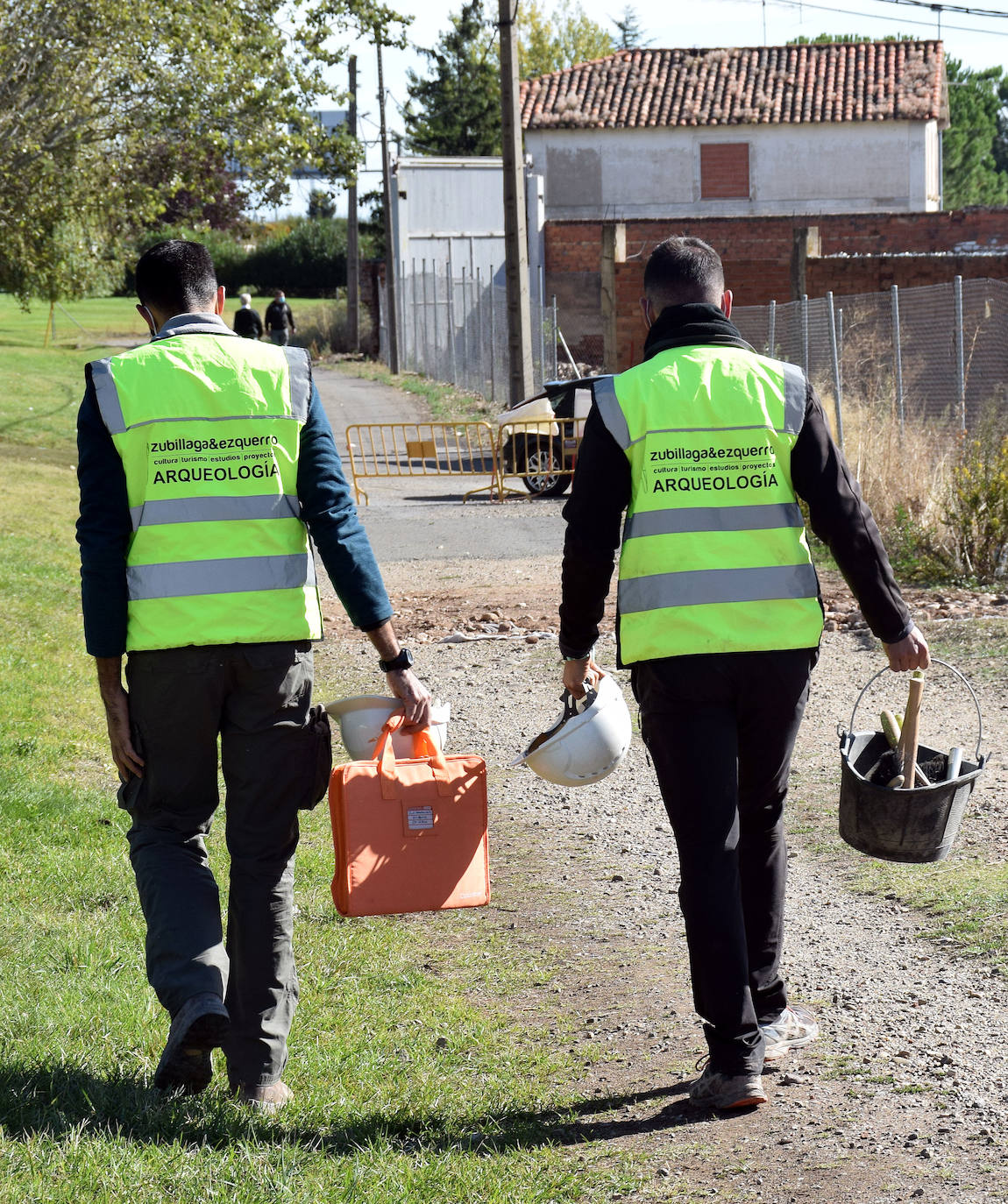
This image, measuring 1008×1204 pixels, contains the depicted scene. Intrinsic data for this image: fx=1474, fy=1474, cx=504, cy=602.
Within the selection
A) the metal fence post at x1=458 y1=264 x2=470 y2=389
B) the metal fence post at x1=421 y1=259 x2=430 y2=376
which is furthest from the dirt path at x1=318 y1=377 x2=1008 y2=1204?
the metal fence post at x1=421 y1=259 x2=430 y2=376

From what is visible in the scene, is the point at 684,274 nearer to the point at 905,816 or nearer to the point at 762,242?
the point at 905,816

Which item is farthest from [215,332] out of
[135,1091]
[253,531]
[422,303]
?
[422,303]

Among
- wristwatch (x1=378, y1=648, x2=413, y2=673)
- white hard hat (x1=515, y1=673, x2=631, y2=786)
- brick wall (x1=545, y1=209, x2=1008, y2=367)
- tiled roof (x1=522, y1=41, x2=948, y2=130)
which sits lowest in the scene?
white hard hat (x1=515, y1=673, x2=631, y2=786)

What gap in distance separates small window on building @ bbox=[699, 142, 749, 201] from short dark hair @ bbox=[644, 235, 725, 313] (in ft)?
143

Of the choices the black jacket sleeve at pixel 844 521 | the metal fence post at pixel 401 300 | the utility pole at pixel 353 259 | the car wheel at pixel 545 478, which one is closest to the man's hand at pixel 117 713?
the black jacket sleeve at pixel 844 521

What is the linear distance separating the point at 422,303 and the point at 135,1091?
114 feet

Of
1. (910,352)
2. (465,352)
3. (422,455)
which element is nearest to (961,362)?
(910,352)

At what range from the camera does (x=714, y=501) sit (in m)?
3.58

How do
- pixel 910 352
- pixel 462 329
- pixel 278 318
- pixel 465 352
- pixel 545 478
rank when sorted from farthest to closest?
pixel 462 329 < pixel 278 318 < pixel 465 352 < pixel 545 478 < pixel 910 352

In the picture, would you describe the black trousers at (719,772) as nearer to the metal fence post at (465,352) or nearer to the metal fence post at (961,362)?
the metal fence post at (961,362)

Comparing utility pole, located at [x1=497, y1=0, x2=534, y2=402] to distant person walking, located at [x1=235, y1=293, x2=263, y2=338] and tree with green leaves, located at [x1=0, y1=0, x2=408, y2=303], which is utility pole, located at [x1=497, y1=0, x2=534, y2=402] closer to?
tree with green leaves, located at [x1=0, y1=0, x2=408, y2=303]

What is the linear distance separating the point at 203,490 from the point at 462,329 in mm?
32811

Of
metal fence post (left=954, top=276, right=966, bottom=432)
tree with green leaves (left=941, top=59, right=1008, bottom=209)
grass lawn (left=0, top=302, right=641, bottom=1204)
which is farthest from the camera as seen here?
tree with green leaves (left=941, top=59, right=1008, bottom=209)

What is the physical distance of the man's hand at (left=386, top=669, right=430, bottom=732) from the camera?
3.79m
